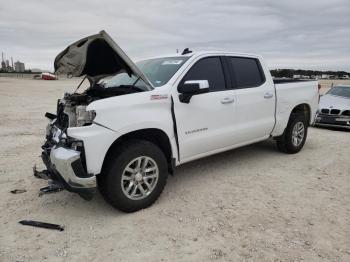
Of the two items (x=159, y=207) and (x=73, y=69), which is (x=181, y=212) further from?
(x=73, y=69)

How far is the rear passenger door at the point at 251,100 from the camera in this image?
5460mm

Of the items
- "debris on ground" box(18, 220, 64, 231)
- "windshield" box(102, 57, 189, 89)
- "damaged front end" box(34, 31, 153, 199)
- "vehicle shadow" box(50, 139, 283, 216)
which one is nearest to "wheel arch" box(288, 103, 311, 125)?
"vehicle shadow" box(50, 139, 283, 216)

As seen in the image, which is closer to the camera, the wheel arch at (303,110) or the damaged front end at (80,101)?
the damaged front end at (80,101)

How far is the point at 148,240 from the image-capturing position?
11.9 feet

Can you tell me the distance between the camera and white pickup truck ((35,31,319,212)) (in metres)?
3.84

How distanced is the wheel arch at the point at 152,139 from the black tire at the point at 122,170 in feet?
0.19

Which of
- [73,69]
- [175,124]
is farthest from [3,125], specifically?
[175,124]

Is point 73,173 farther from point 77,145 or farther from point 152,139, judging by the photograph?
point 152,139

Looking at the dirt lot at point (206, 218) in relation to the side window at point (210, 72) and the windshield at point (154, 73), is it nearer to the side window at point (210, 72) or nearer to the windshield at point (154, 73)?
the side window at point (210, 72)

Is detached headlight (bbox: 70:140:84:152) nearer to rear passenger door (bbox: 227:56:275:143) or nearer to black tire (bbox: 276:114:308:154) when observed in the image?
rear passenger door (bbox: 227:56:275:143)

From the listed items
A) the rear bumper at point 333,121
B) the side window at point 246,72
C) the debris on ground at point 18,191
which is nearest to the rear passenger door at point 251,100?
the side window at point 246,72

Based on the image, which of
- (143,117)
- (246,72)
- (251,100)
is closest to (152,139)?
(143,117)

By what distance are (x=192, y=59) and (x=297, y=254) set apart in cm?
283

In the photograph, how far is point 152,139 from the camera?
14.8 ft
